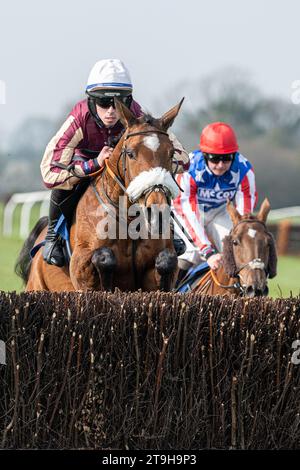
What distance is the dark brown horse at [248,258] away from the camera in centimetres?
741

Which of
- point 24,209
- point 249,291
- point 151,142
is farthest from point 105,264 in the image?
point 24,209

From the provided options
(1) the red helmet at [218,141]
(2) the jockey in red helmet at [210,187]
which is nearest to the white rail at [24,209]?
(2) the jockey in red helmet at [210,187]

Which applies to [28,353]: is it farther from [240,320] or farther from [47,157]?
[47,157]

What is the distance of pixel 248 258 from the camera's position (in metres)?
7.48

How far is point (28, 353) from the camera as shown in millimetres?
5172

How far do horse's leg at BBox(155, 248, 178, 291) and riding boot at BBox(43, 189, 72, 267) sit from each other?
0.90m

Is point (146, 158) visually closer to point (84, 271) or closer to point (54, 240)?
point (84, 271)

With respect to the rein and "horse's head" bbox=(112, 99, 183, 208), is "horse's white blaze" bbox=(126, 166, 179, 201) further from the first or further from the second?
the rein

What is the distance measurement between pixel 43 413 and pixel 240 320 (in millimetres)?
1077

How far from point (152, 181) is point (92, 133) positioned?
1.04 meters

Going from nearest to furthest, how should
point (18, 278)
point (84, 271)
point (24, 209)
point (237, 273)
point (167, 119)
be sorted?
1. point (167, 119)
2. point (84, 271)
3. point (237, 273)
4. point (18, 278)
5. point (24, 209)

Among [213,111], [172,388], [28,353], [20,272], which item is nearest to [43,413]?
[28,353]

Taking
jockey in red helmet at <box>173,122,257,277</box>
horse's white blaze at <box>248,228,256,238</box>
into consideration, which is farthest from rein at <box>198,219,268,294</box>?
jockey in red helmet at <box>173,122,257,277</box>

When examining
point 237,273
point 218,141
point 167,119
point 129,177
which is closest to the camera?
point 129,177
